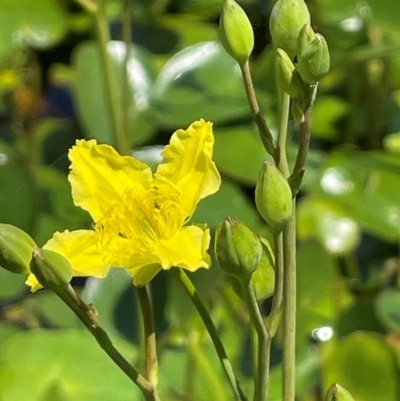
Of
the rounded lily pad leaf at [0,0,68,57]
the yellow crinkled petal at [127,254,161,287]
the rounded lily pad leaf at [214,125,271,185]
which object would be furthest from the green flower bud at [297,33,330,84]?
the rounded lily pad leaf at [0,0,68,57]

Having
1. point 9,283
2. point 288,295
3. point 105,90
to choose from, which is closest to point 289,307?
point 288,295

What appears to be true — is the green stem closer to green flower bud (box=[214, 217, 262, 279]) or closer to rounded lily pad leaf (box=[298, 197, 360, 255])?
green flower bud (box=[214, 217, 262, 279])

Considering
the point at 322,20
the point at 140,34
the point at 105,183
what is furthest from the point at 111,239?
the point at 140,34

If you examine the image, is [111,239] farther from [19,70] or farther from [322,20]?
[19,70]

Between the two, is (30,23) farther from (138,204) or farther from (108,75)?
(138,204)

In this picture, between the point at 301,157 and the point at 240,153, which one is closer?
the point at 301,157

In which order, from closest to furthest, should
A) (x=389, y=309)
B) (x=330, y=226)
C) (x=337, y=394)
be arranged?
(x=337, y=394), (x=389, y=309), (x=330, y=226)

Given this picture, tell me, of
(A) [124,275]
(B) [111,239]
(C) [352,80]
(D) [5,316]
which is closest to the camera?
(B) [111,239]
